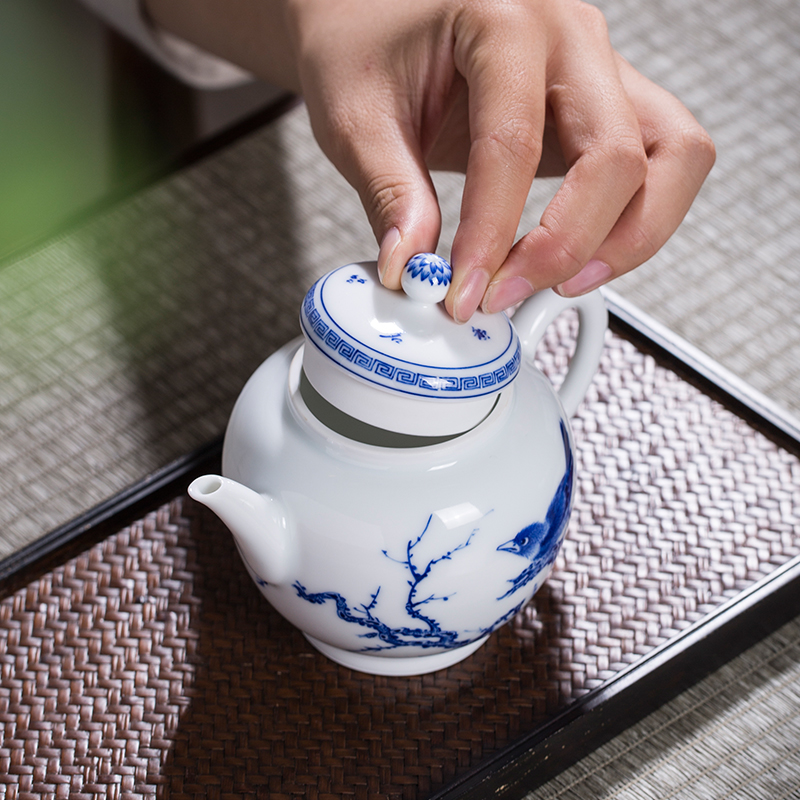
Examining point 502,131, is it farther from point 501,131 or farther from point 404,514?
point 404,514

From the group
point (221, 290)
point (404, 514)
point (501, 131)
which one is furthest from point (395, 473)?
point (221, 290)

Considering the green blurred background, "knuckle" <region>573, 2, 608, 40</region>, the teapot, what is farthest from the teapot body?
the green blurred background

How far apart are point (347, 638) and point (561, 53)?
436mm

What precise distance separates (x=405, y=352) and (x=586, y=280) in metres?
0.20

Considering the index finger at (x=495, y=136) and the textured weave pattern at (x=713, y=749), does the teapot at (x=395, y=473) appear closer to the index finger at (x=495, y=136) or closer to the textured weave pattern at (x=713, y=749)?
the index finger at (x=495, y=136)

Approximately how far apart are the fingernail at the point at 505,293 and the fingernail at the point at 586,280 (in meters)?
0.05

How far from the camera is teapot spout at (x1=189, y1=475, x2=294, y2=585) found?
52 centimetres

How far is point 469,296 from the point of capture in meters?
0.53

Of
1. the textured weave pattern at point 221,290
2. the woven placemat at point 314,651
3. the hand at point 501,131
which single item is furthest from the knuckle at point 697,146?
the textured weave pattern at point 221,290

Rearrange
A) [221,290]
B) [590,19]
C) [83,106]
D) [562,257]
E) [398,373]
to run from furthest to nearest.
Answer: [83,106] → [221,290] → [590,19] → [562,257] → [398,373]

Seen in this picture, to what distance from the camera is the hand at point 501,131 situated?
1.90 feet

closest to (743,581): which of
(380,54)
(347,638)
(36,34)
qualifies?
(347,638)

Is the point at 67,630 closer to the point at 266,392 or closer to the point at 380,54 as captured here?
the point at 266,392

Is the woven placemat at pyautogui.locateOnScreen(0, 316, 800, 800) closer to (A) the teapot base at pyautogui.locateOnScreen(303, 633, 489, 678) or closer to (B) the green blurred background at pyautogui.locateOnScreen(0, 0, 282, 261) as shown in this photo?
(A) the teapot base at pyautogui.locateOnScreen(303, 633, 489, 678)
